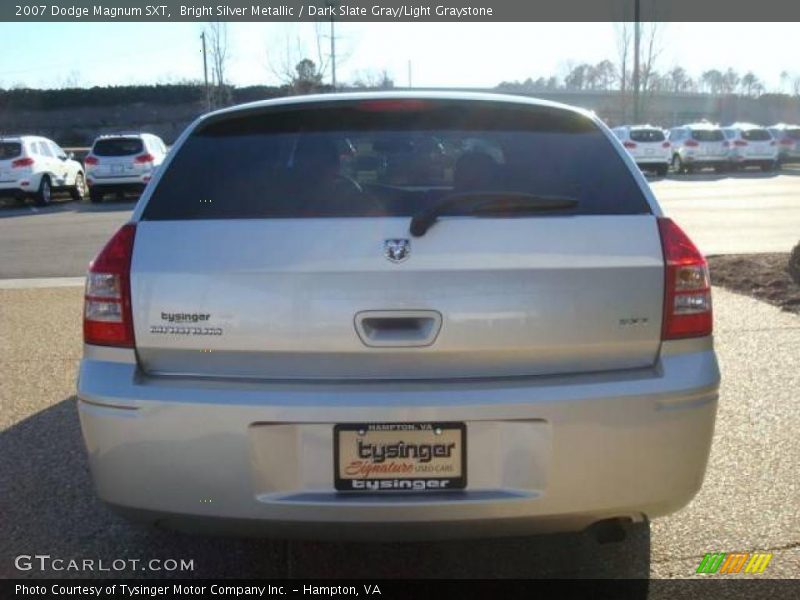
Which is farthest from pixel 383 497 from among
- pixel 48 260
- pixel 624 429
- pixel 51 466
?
pixel 48 260

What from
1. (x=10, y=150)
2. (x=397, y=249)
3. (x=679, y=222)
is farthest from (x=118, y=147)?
(x=397, y=249)

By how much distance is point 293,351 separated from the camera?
2643 mm

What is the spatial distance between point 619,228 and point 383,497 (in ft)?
3.75

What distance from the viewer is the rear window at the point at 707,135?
31047mm

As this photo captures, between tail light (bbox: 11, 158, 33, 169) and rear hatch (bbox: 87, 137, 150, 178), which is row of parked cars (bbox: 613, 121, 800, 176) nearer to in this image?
rear hatch (bbox: 87, 137, 150, 178)

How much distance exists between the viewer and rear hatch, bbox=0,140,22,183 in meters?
20.4

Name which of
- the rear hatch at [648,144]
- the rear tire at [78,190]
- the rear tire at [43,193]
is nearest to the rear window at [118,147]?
the rear tire at [43,193]

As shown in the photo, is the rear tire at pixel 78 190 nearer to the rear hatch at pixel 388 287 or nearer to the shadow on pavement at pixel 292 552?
the shadow on pavement at pixel 292 552

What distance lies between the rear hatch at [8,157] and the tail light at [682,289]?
20571 mm

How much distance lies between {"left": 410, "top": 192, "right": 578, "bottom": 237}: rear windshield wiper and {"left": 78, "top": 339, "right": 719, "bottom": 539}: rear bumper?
55 cm

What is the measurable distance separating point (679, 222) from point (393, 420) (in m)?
13.2

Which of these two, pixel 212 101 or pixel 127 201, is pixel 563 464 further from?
pixel 212 101

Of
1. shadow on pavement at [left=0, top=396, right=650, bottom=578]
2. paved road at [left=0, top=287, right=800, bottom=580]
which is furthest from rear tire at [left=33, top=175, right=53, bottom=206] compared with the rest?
shadow on pavement at [left=0, top=396, right=650, bottom=578]

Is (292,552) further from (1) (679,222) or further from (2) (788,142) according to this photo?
(2) (788,142)
